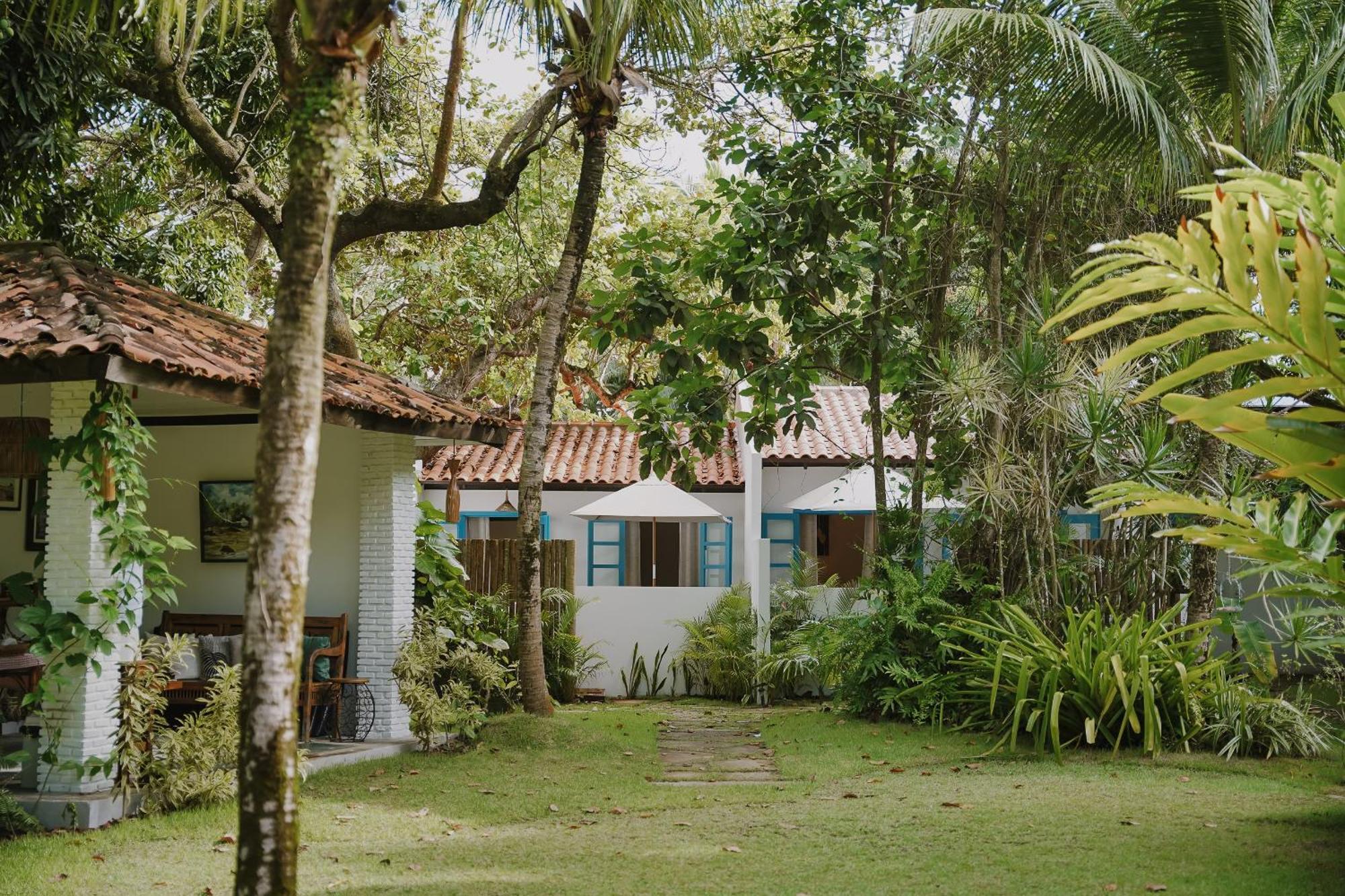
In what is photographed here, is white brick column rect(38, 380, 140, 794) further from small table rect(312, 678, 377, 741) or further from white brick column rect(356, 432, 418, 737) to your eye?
white brick column rect(356, 432, 418, 737)

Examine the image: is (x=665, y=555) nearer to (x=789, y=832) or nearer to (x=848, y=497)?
(x=848, y=497)

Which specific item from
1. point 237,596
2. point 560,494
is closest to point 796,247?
point 237,596

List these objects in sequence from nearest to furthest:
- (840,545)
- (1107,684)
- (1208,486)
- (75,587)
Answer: (75,587) < (1107,684) < (1208,486) < (840,545)

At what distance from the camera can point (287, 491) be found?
396 centimetres

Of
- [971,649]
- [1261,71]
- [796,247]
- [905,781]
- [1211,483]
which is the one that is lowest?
[905,781]

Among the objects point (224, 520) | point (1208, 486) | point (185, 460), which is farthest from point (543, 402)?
point (1208, 486)

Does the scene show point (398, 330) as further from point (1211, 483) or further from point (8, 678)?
point (1211, 483)

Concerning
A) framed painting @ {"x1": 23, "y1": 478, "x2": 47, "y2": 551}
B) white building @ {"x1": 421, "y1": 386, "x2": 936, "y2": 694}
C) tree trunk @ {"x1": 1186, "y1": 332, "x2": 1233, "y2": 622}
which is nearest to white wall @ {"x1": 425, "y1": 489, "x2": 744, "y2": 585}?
white building @ {"x1": 421, "y1": 386, "x2": 936, "y2": 694}

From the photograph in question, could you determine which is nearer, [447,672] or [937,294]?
[447,672]

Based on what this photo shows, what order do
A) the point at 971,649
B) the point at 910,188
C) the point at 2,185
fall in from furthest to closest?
the point at 910,188 < the point at 971,649 < the point at 2,185

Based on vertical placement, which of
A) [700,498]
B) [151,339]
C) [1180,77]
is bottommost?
[700,498]

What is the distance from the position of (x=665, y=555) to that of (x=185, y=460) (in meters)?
9.52

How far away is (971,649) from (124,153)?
33.0 feet

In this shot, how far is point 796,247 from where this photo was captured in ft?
36.8
